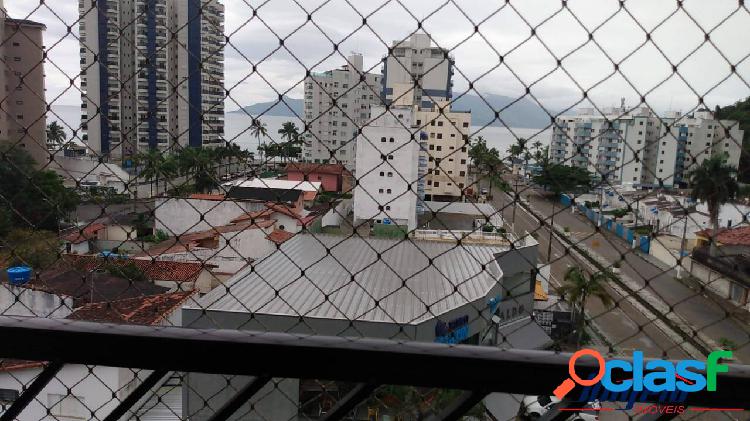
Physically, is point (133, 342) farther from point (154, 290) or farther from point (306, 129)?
point (154, 290)

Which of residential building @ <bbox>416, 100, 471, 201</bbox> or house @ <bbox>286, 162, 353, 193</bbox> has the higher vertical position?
residential building @ <bbox>416, 100, 471, 201</bbox>

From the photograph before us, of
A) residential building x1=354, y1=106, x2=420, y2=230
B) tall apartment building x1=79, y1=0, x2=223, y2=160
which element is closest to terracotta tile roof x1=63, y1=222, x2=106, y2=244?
tall apartment building x1=79, y1=0, x2=223, y2=160

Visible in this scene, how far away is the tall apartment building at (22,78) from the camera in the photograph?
3.55 ft

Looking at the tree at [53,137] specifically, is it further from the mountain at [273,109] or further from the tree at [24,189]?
the mountain at [273,109]

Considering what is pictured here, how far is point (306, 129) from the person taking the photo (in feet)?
3.12

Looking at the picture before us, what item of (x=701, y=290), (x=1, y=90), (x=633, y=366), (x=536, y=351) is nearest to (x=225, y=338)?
(x=536, y=351)

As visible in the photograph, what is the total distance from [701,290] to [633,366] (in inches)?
8.6

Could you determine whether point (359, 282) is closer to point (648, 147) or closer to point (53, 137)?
point (53, 137)

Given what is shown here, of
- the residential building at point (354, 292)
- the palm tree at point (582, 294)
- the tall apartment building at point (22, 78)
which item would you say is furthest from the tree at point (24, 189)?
the residential building at point (354, 292)
